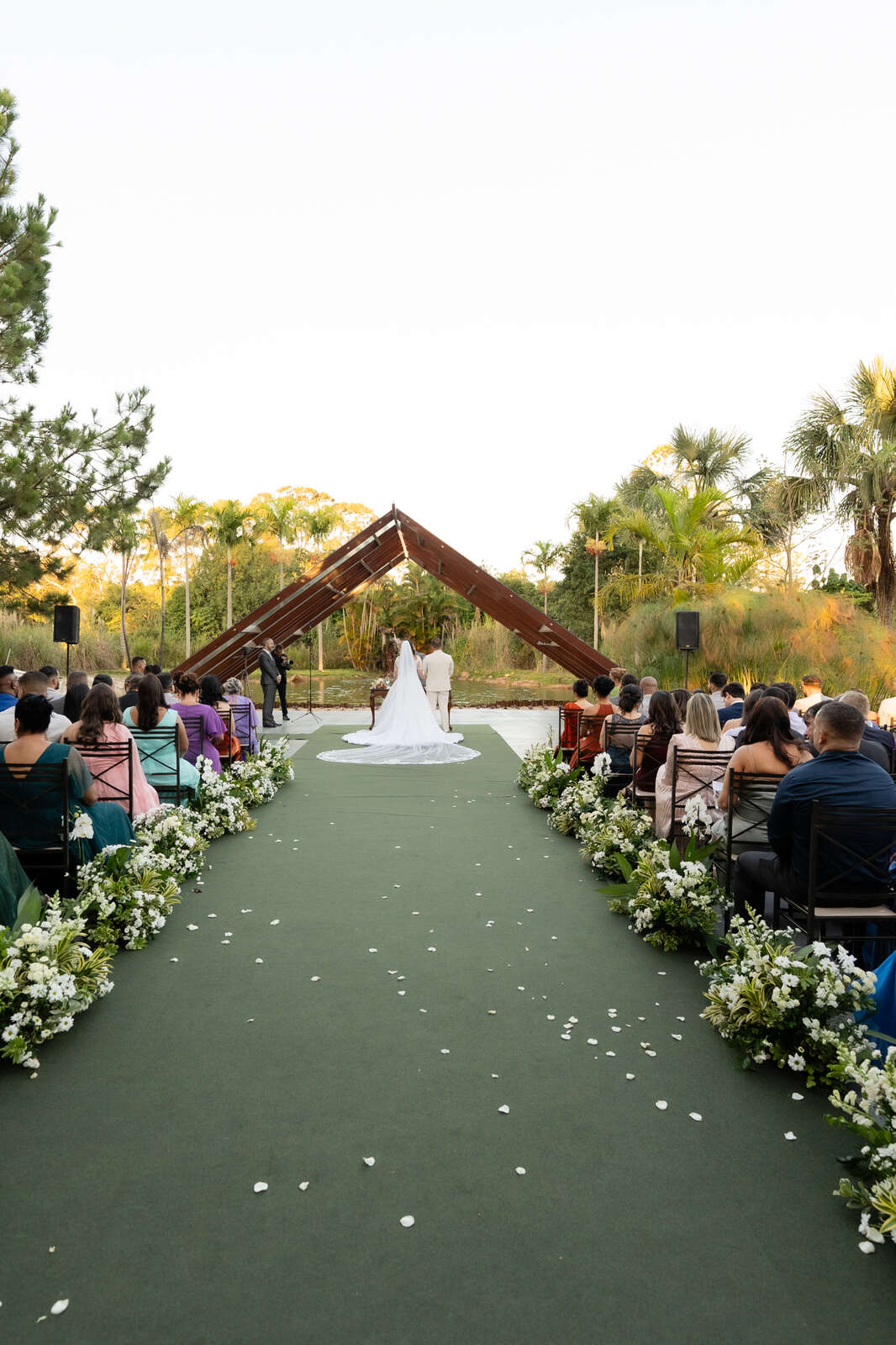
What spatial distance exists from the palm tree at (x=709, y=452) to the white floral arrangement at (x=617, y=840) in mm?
19109

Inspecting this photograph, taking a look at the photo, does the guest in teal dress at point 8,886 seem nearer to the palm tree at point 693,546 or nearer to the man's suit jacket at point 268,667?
the man's suit jacket at point 268,667

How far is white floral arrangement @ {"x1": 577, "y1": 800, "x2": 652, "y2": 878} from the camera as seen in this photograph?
5.51m

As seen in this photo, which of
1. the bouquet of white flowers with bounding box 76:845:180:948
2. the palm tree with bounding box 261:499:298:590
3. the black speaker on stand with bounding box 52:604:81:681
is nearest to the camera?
the bouquet of white flowers with bounding box 76:845:180:948

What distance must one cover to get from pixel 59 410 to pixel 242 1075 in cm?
1204

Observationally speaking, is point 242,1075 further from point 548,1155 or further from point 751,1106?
point 751,1106

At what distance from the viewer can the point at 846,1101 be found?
2.41 m

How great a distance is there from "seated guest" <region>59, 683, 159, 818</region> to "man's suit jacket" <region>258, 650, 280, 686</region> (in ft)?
29.0

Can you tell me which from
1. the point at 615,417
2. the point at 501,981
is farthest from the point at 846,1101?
the point at 615,417

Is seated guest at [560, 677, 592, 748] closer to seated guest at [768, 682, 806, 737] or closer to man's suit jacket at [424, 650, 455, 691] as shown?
seated guest at [768, 682, 806, 737]

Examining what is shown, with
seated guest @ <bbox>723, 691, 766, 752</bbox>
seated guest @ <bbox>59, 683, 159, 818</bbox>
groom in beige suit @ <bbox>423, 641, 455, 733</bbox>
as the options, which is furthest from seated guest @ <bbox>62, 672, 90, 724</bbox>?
groom in beige suit @ <bbox>423, 641, 455, 733</bbox>

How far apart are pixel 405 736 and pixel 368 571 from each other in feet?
17.4

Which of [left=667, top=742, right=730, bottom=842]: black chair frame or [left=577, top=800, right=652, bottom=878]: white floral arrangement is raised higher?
[left=667, top=742, right=730, bottom=842]: black chair frame

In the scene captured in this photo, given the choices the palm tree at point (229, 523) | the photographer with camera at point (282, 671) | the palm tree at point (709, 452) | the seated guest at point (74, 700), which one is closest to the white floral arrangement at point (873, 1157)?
the seated guest at point (74, 700)

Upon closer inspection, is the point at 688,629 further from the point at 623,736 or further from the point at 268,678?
the point at 623,736
